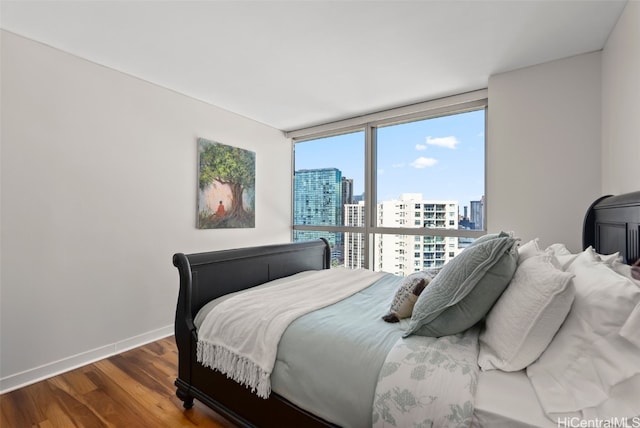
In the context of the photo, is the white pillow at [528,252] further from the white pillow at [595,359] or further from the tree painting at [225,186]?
the tree painting at [225,186]

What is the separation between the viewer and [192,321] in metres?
1.68

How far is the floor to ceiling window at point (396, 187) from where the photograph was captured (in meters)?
3.16

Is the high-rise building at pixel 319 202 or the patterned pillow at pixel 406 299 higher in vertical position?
the high-rise building at pixel 319 202

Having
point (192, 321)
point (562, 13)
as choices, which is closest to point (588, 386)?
point (192, 321)

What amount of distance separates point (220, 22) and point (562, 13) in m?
2.22

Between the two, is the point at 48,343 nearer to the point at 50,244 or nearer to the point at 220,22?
the point at 50,244

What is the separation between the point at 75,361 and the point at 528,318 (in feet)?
10.1

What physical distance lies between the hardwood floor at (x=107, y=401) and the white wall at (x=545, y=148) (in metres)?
2.78

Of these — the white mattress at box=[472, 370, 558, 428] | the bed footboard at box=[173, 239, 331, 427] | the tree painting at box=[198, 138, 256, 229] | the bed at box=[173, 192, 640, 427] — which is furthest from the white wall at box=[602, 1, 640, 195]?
the tree painting at box=[198, 138, 256, 229]

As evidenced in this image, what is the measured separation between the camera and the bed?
81 cm

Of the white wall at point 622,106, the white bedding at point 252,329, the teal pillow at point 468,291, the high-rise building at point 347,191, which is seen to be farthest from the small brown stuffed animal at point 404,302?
the high-rise building at point 347,191

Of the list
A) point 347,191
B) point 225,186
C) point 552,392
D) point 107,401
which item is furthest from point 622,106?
point 107,401

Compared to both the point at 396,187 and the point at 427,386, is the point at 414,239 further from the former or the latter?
the point at 427,386

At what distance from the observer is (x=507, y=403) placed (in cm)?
85
